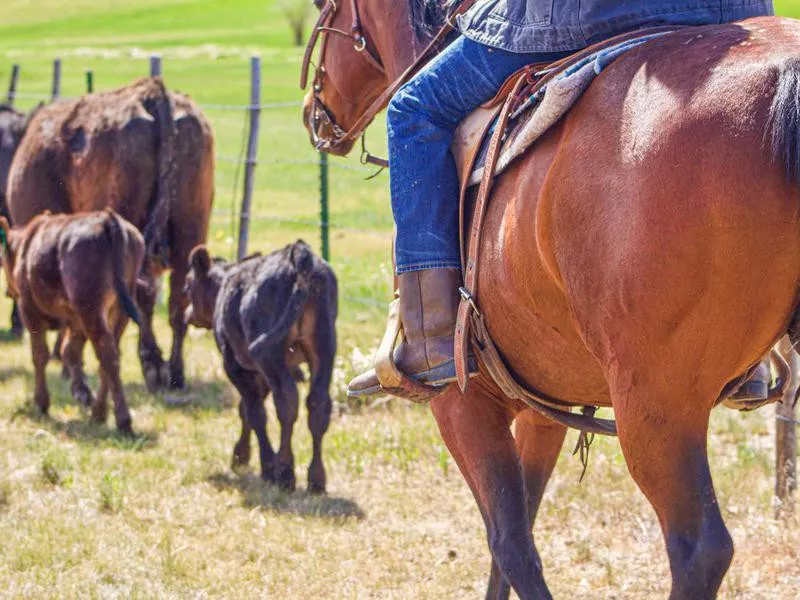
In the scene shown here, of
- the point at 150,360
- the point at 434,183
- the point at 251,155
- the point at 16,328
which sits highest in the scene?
the point at 434,183

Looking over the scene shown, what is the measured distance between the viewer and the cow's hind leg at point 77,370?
31.1 feet

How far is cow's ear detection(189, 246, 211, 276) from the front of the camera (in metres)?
8.63

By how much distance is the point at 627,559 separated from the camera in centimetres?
599

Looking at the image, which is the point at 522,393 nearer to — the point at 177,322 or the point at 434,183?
the point at 434,183

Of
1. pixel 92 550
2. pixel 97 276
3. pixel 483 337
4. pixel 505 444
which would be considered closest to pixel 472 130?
pixel 483 337

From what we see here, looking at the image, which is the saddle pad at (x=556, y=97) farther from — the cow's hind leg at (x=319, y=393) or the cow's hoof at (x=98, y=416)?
the cow's hoof at (x=98, y=416)

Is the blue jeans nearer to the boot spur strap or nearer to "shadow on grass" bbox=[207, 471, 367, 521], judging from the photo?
the boot spur strap

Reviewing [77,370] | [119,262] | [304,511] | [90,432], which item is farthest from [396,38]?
[77,370]

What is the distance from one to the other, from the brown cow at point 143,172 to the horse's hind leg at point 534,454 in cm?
577

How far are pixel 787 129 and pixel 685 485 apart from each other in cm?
96

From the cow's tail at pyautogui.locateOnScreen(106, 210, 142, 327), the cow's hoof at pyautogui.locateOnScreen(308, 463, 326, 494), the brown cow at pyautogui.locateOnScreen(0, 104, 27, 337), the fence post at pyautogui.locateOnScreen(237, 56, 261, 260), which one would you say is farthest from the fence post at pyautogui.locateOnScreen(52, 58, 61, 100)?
the cow's hoof at pyautogui.locateOnScreen(308, 463, 326, 494)

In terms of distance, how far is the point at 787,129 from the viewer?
9.16 ft

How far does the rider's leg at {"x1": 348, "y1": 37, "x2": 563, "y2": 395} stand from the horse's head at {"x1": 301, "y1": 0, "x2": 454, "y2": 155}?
792 millimetres

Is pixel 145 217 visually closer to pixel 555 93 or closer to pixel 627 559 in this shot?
pixel 627 559
